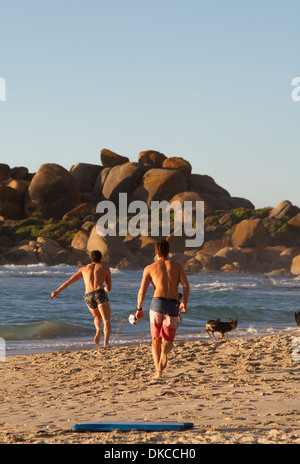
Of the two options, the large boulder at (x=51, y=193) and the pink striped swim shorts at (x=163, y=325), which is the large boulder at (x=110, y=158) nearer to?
the large boulder at (x=51, y=193)

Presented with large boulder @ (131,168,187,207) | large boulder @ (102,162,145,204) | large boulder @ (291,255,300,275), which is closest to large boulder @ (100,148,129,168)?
large boulder @ (102,162,145,204)

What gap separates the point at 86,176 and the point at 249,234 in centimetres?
2316

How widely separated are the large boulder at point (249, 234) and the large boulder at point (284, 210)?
28.2 ft

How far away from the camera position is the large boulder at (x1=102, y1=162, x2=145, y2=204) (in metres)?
72.0

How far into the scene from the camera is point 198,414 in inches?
230

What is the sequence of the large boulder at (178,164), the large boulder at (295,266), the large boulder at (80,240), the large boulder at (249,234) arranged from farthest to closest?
the large boulder at (178,164) → the large boulder at (249,234) → the large boulder at (80,240) → the large boulder at (295,266)

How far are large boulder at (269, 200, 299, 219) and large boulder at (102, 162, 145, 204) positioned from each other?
14655 millimetres

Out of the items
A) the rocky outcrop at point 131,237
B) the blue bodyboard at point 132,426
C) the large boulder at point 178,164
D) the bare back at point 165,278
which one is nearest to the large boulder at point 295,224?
the rocky outcrop at point 131,237

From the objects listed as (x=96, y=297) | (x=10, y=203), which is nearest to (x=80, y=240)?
(x=10, y=203)

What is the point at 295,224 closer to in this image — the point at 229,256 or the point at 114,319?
the point at 229,256

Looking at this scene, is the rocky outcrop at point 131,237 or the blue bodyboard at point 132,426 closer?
the blue bodyboard at point 132,426

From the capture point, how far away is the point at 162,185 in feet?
230

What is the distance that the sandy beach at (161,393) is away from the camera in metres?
5.06
